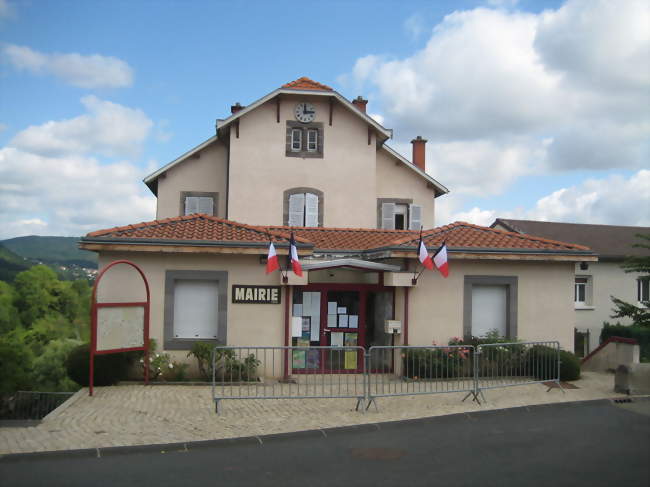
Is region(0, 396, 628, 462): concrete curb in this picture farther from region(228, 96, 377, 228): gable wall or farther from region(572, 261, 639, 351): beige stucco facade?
region(572, 261, 639, 351): beige stucco facade

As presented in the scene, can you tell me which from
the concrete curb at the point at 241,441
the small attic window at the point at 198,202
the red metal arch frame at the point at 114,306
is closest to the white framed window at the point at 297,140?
the small attic window at the point at 198,202

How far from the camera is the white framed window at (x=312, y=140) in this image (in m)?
21.1

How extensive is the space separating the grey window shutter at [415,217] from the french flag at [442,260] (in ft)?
31.5

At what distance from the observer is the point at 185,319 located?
537 inches

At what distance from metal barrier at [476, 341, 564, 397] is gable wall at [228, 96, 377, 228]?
9.90m

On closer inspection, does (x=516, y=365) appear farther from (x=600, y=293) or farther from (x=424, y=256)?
(x=600, y=293)

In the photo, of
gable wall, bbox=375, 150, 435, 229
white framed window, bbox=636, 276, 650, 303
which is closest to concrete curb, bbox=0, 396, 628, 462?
gable wall, bbox=375, 150, 435, 229

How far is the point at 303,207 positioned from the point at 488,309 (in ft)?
27.7

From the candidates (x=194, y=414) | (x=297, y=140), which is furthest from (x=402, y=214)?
(x=194, y=414)

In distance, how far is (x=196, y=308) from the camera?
44.8 ft

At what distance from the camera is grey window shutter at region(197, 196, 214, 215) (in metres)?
22.8

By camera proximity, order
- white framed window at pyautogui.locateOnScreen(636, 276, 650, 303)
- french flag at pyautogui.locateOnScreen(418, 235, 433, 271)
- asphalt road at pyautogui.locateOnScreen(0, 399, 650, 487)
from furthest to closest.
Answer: white framed window at pyautogui.locateOnScreen(636, 276, 650, 303) → french flag at pyautogui.locateOnScreen(418, 235, 433, 271) → asphalt road at pyautogui.locateOnScreen(0, 399, 650, 487)

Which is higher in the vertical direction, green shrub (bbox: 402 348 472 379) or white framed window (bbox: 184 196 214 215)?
white framed window (bbox: 184 196 214 215)

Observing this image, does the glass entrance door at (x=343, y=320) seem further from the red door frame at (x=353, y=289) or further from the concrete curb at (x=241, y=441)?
the concrete curb at (x=241, y=441)
